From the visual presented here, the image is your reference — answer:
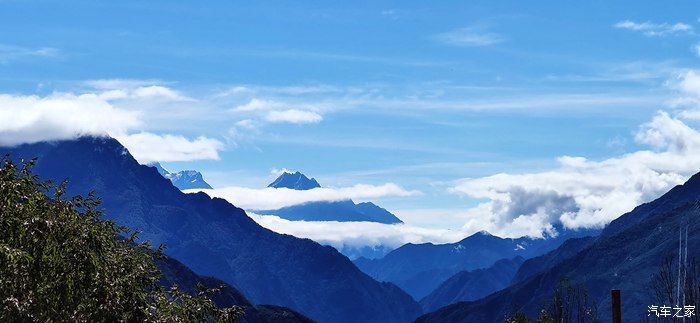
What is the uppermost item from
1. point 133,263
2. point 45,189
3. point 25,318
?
point 45,189

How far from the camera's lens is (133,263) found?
4603 cm

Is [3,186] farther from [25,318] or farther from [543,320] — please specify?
[543,320]

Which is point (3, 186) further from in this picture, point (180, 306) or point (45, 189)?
point (180, 306)

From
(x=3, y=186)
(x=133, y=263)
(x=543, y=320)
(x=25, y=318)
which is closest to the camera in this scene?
(x=25, y=318)

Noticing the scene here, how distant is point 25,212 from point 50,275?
3.37 meters

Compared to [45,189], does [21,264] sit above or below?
below

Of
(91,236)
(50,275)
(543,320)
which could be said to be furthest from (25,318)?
(543,320)

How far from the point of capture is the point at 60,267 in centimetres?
4119

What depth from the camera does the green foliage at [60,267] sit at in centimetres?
3956

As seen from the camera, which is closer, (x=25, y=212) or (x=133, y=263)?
(x=25, y=212)

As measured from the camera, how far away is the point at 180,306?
158 ft

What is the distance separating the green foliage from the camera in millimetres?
39562

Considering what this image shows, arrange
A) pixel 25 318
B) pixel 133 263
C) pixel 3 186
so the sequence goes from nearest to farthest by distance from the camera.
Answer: pixel 25 318
pixel 3 186
pixel 133 263

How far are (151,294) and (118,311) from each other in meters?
5.45
